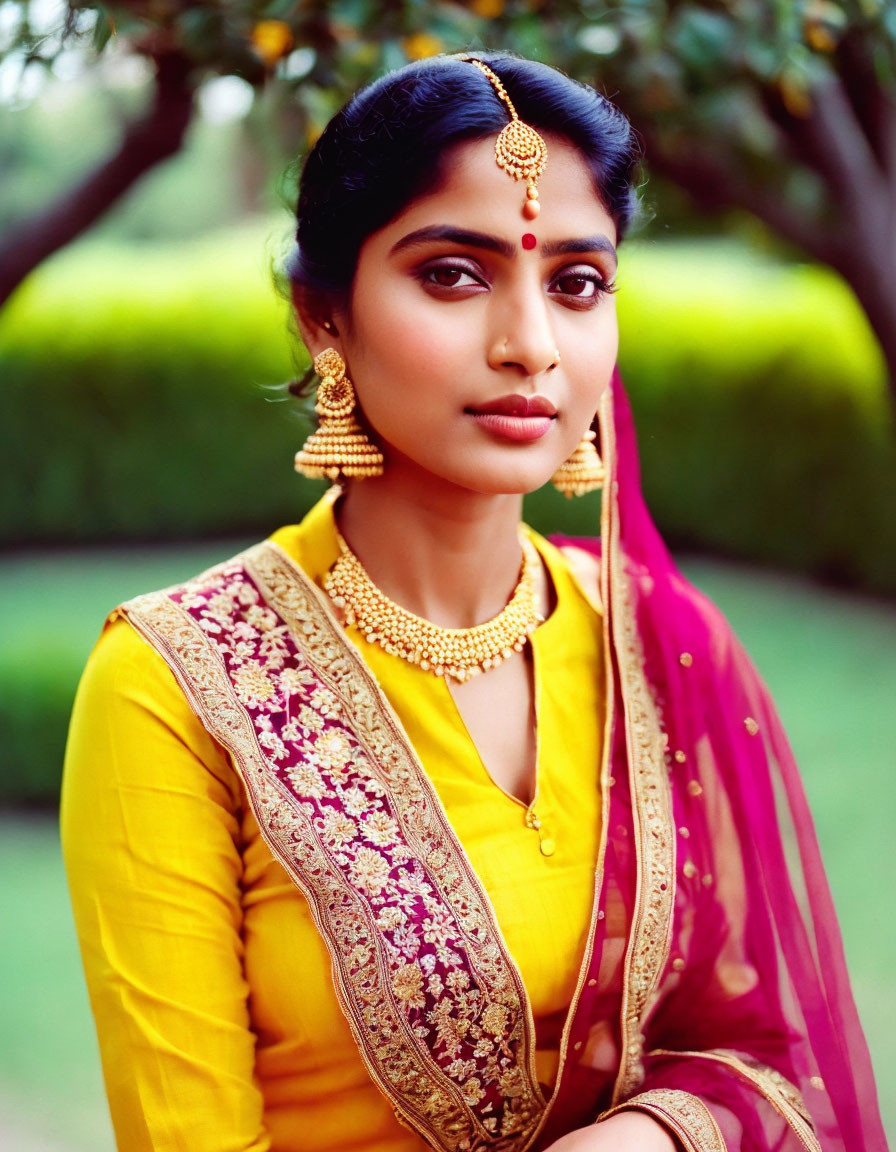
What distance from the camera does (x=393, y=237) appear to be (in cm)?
127

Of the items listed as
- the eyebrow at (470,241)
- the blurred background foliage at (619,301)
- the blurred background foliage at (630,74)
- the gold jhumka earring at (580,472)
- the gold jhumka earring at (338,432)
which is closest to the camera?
the eyebrow at (470,241)

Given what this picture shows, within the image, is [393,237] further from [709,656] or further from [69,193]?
[69,193]

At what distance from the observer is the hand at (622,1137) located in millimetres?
1307

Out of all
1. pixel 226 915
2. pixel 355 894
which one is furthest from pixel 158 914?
pixel 355 894

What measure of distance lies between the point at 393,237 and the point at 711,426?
3.65 m

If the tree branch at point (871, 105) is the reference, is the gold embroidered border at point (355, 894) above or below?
below

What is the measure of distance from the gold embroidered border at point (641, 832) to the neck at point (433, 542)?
17 cm

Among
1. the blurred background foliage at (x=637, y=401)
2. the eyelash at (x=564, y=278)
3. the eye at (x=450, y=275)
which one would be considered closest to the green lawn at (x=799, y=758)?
the blurred background foliage at (x=637, y=401)

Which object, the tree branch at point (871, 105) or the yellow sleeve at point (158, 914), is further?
the tree branch at point (871, 105)

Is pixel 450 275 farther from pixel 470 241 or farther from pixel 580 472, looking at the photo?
pixel 580 472

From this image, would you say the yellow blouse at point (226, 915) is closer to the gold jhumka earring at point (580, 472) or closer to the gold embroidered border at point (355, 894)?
the gold embroidered border at point (355, 894)

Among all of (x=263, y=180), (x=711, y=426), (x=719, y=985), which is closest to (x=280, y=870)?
Result: (x=719, y=985)

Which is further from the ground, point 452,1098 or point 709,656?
point 709,656

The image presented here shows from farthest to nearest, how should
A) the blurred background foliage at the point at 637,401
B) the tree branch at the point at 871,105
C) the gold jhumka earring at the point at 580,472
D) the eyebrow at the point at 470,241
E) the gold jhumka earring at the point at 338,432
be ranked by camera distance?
the blurred background foliage at the point at 637,401
the tree branch at the point at 871,105
the gold jhumka earring at the point at 580,472
the gold jhumka earring at the point at 338,432
the eyebrow at the point at 470,241
